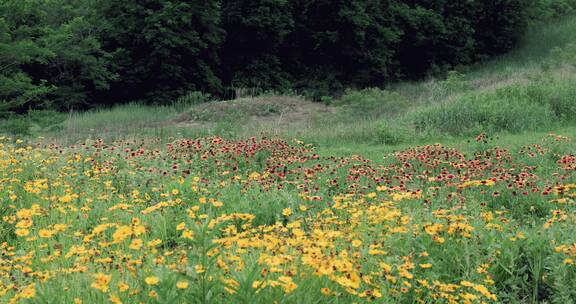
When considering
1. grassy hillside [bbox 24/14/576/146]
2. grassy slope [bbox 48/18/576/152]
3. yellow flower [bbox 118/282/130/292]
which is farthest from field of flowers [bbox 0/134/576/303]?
grassy hillside [bbox 24/14/576/146]

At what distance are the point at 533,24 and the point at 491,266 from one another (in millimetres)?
36082

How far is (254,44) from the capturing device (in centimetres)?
2867

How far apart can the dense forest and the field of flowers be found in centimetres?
1038

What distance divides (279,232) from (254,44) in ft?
79.6

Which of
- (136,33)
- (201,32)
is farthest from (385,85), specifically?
(136,33)

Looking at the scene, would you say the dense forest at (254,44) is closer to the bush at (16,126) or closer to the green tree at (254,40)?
the green tree at (254,40)

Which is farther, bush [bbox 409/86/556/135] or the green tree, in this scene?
the green tree

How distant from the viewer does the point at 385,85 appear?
3222 centimetres

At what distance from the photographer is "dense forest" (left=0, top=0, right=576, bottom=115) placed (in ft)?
77.5

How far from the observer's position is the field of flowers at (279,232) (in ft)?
12.1

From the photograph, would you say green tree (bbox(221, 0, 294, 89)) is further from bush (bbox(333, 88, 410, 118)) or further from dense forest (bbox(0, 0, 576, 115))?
bush (bbox(333, 88, 410, 118))

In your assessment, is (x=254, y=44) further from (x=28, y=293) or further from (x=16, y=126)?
(x=28, y=293)

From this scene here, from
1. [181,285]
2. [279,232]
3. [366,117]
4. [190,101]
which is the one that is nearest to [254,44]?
[190,101]

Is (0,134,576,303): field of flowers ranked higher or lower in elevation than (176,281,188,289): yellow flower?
lower
